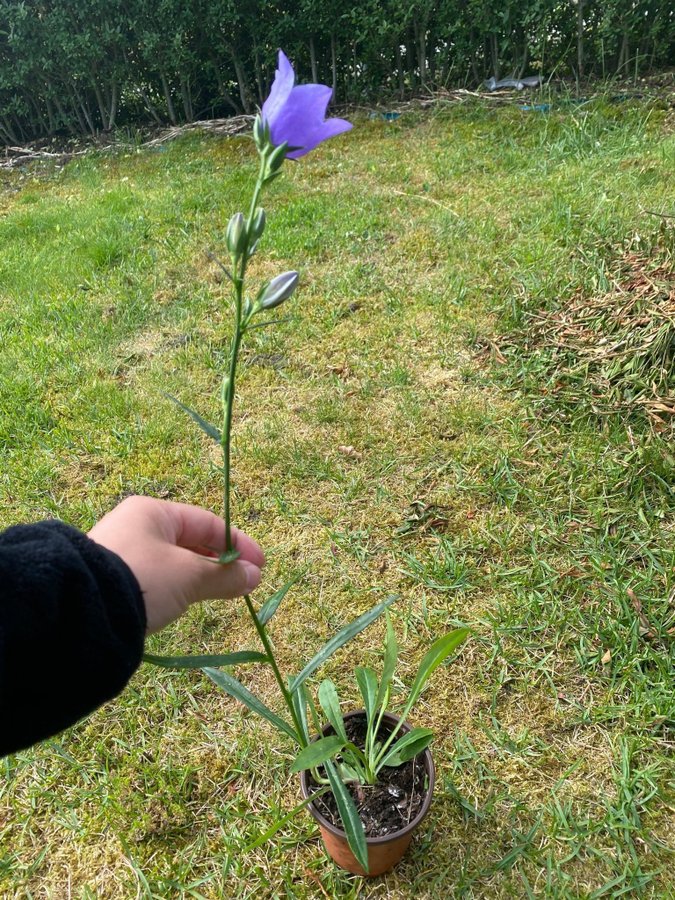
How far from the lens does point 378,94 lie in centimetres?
625

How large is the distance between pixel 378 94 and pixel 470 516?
17.2 ft

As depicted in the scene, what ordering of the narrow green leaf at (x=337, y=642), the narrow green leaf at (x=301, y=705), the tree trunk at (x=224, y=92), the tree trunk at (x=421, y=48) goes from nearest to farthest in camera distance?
the narrow green leaf at (x=337, y=642) → the narrow green leaf at (x=301, y=705) → the tree trunk at (x=421, y=48) → the tree trunk at (x=224, y=92)

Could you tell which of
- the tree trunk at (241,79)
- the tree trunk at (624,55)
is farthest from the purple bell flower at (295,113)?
the tree trunk at (241,79)

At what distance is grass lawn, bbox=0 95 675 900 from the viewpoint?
165cm

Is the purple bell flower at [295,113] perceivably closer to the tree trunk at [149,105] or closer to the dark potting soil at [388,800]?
the dark potting soil at [388,800]

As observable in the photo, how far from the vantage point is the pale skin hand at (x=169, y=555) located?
3.38 feet

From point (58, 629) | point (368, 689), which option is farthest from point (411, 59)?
point (58, 629)

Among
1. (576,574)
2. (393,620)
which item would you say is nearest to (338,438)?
(393,620)

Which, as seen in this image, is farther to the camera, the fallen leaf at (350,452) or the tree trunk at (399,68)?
the tree trunk at (399,68)

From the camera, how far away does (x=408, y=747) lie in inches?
60.2

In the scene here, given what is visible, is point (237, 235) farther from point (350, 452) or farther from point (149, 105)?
point (149, 105)

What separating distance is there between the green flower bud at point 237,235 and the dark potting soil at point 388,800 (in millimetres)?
1225

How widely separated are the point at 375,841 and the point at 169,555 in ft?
2.72

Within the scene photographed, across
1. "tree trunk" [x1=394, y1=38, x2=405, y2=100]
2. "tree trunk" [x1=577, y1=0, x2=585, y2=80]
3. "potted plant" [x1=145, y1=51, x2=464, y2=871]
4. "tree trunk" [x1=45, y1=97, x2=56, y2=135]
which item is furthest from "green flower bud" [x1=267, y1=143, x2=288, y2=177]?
"tree trunk" [x1=45, y1=97, x2=56, y2=135]
